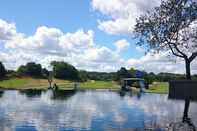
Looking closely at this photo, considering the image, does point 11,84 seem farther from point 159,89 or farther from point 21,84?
point 159,89

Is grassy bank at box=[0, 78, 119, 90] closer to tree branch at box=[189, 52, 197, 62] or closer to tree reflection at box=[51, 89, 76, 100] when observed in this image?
tree reflection at box=[51, 89, 76, 100]

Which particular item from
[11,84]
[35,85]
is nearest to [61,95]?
[11,84]

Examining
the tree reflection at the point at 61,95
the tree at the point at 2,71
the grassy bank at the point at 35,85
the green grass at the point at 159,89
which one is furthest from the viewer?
the tree at the point at 2,71

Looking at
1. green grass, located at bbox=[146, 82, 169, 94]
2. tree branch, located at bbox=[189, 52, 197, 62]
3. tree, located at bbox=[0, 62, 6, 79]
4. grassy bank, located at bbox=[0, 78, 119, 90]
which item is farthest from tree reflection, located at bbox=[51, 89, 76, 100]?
tree, located at bbox=[0, 62, 6, 79]

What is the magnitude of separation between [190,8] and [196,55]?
611 cm

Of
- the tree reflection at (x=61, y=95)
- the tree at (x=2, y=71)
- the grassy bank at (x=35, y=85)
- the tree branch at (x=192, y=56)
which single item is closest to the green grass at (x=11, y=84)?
the grassy bank at (x=35, y=85)

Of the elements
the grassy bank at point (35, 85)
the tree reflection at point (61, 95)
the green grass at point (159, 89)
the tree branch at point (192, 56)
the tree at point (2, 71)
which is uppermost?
the tree at point (2, 71)

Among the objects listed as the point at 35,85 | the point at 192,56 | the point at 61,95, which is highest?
the point at 192,56

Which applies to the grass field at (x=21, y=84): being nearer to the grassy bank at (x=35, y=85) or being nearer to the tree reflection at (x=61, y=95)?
the grassy bank at (x=35, y=85)

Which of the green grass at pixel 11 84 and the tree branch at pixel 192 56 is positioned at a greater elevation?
the tree branch at pixel 192 56

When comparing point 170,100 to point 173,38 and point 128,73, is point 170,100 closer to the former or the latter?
point 173,38

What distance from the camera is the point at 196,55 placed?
57.8m

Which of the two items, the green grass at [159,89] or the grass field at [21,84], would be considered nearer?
the green grass at [159,89]

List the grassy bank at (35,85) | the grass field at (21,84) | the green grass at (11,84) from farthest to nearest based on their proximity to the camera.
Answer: the green grass at (11,84) → the grassy bank at (35,85) → the grass field at (21,84)
